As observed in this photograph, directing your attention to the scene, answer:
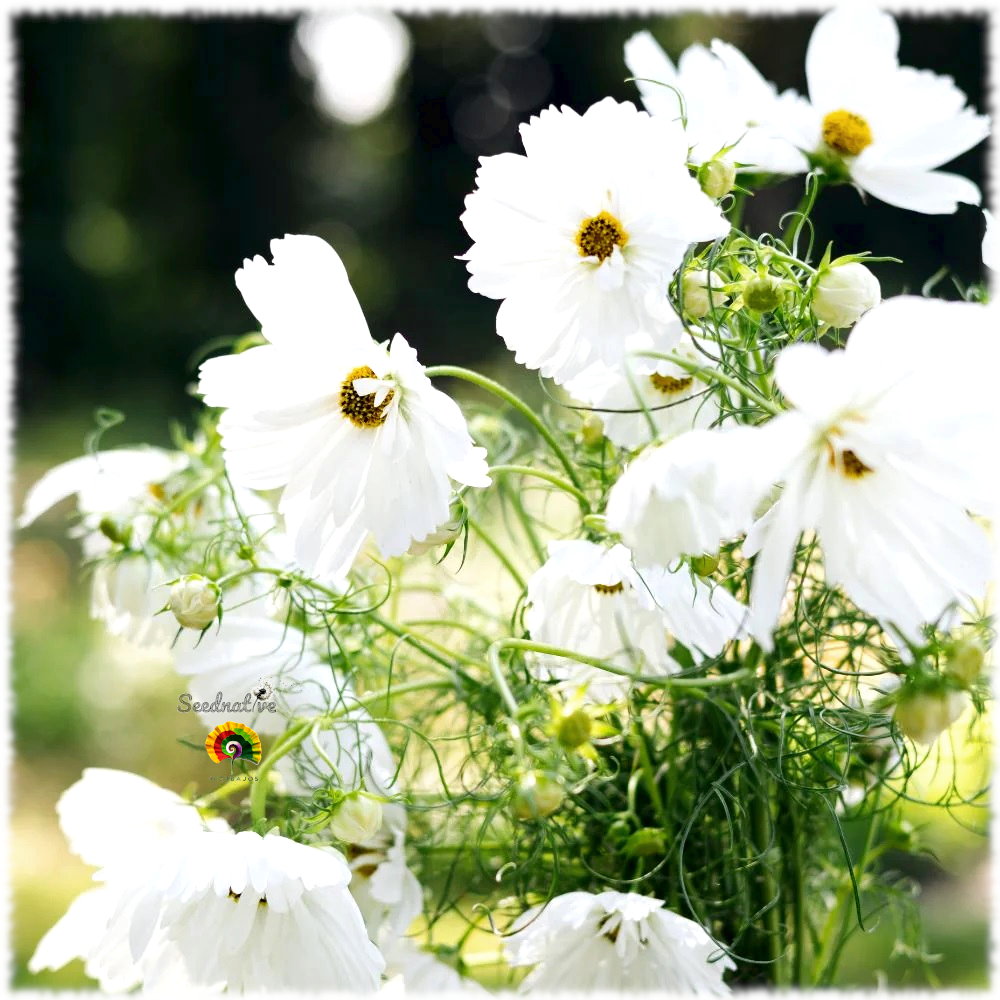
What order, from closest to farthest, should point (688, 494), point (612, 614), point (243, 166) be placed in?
point (688, 494) → point (612, 614) → point (243, 166)

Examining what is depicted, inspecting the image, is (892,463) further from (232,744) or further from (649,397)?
(232,744)

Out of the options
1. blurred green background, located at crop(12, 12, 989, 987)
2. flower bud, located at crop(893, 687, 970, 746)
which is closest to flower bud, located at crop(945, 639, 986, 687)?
flower bud, located at crop(893, 687, 970, 746)

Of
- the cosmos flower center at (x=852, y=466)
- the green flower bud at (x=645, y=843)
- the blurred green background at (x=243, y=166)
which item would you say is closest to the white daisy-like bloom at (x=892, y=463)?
the cosmos flower center at (x=852, y=466)

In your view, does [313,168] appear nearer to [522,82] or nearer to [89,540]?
[522,82]

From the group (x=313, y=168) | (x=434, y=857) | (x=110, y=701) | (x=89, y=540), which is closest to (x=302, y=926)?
(x=434, y=857)

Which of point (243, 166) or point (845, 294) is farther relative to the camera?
point (243, 166)

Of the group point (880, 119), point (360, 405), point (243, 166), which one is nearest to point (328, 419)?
point (360, 405)

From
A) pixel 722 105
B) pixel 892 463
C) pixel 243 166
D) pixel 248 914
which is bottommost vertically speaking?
pixel 248 914
